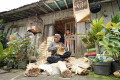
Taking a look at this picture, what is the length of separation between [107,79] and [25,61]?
3.37 meters

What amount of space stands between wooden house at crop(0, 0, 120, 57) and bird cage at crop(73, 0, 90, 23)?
0.42 metres

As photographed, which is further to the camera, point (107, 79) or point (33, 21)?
point (33, 21)

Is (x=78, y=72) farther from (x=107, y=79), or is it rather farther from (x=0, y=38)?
(x=0, y=38)

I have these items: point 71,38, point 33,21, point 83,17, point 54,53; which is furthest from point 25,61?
point 83,17

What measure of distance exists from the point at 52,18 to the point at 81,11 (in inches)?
116

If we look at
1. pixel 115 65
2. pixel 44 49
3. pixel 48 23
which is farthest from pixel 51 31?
pixel 115 65

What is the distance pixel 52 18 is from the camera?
5.25 m

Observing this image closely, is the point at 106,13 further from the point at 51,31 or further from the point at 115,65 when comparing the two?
the point at 51,31

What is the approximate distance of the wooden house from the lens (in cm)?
395

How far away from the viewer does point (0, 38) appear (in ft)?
18.8

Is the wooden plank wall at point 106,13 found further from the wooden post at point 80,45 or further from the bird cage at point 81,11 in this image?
the bird cage at point 81,11

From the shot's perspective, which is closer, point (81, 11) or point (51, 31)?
point (81, 11)

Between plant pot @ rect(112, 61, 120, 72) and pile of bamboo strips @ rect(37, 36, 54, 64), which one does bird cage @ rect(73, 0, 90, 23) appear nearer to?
plant pot @ rect(112, 61, 120, 72)

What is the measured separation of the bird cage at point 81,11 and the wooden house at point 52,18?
0.42 meters
